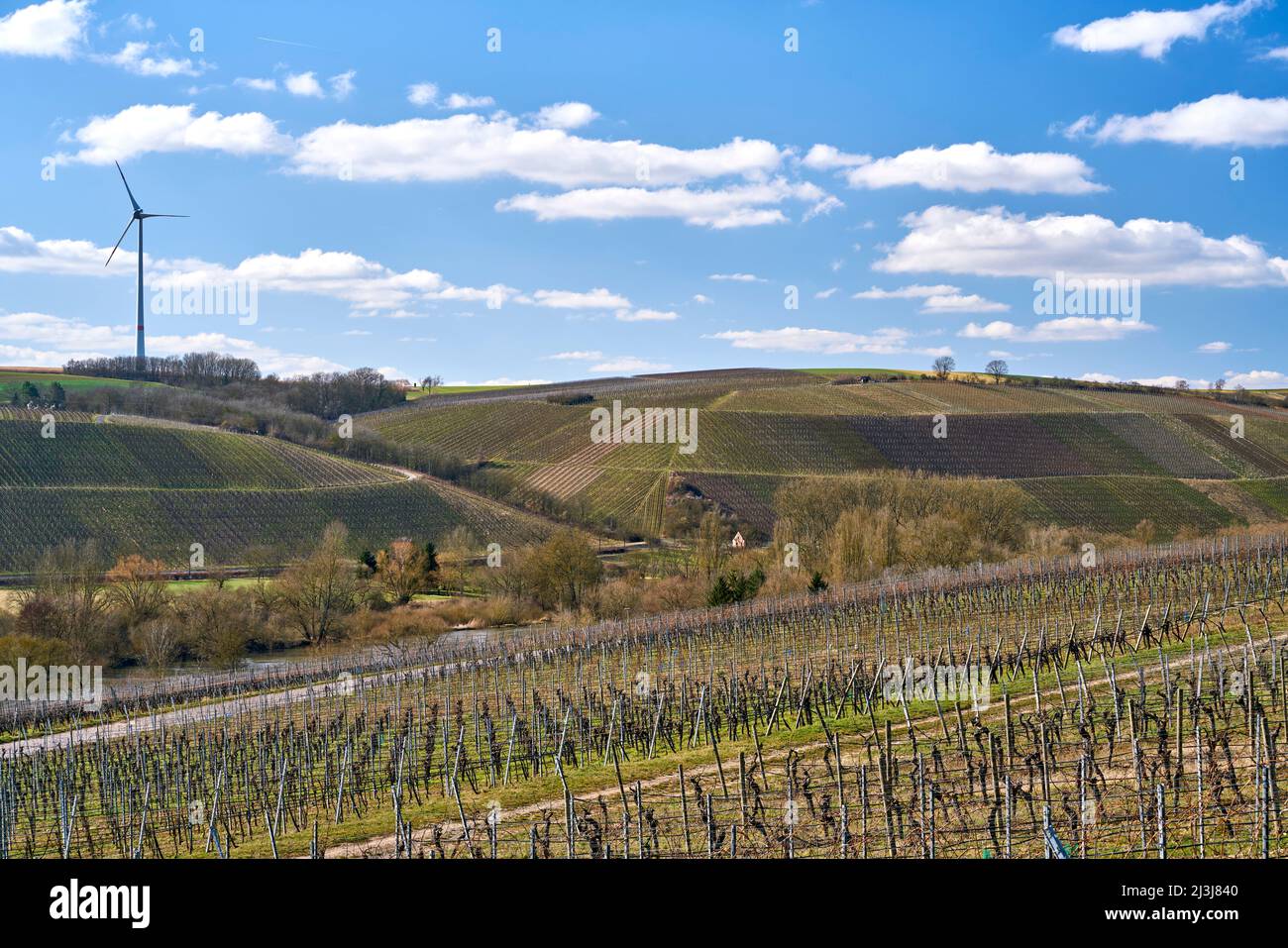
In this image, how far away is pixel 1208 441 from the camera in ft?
328

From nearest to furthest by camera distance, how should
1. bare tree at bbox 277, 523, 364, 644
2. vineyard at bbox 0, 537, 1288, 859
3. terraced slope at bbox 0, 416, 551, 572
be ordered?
1. vineyard at bbox 0, 537, 1288, 859
2. bare tree at bbox 277, 523, 364, 644
3. terraced slope at bbox 0, 416, 551, 572

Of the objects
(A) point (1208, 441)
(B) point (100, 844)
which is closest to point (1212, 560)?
(B) point (100, 844)

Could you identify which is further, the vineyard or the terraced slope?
the terraced slope

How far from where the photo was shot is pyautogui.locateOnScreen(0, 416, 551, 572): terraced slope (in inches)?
2926

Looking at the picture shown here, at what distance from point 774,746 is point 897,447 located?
81.6m

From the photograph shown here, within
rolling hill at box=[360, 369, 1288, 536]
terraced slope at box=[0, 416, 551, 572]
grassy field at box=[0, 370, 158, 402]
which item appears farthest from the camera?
grassy field at box=[0, 370, 158, 402]

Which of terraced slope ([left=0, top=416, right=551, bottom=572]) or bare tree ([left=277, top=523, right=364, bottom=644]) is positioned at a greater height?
terraced slope ([left=0, top=416, right=551, bottom=572])

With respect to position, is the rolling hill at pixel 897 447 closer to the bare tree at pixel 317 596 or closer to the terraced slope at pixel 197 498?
the terraced slope at pixel 197 498

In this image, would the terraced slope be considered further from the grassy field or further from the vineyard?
the vineyard

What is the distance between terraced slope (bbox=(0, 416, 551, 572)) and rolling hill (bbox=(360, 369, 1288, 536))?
→ 31.1 ft

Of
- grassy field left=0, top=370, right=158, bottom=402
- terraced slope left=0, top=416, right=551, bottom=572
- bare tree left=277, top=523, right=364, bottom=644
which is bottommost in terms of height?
bare tree left=277, top=523, right=364, bottom=644

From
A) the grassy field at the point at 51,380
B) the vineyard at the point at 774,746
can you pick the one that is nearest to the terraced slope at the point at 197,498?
the grassy field at the point at 51,380

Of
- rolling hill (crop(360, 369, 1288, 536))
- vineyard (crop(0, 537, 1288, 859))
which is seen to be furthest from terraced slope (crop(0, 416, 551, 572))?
vineyard (crop(0, 537, 1288, 859))

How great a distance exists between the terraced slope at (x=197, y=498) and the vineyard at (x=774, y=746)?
1332 inches
